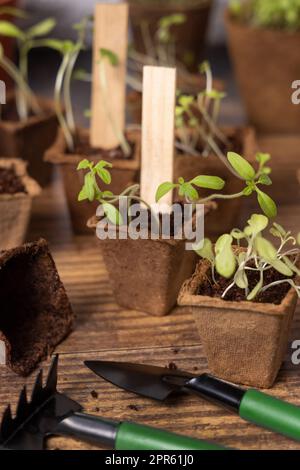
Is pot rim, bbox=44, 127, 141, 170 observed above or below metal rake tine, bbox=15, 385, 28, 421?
above

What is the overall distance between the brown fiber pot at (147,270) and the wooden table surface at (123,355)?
2cm

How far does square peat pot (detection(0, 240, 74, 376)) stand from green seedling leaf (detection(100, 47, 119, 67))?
1.48 feet

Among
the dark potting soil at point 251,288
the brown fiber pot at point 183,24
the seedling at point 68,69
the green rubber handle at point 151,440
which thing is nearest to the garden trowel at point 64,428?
the green rubber handle at point 151,440

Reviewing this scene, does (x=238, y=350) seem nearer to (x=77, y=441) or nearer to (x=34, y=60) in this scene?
(x=77, y=441)

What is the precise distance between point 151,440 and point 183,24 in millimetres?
1282

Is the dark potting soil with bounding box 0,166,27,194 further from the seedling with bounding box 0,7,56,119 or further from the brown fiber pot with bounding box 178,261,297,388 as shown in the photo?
the brown fiber pot with bounding box 178,261,297,388

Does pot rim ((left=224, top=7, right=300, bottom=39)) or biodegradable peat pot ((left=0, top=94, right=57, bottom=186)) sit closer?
biodegradable peat pot ((left=0, top=94, right=57, bottom=186))

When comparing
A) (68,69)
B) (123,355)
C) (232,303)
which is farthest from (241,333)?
(68,69)

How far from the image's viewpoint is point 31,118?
1634 mm

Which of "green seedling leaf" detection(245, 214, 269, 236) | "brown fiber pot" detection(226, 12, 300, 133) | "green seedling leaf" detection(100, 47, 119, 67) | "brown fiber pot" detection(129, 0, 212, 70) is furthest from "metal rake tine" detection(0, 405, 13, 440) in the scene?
"brown fiber pot" detection(129, 0, 212, 70)

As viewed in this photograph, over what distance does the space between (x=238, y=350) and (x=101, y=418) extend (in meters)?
0.20

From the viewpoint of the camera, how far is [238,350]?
3.37ft

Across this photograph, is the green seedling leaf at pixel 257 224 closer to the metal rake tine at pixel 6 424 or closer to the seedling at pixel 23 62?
the metal rake tine at pixel 6 424

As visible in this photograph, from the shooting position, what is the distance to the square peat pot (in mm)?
1091
